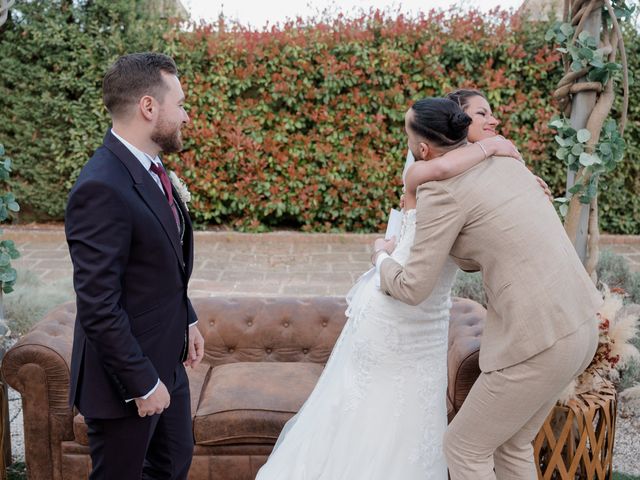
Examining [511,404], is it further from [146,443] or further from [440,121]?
[146,443]

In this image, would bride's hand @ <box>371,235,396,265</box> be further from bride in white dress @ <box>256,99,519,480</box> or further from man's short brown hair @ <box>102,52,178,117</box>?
man's short brown hair @ <box>102,52,178,117</box>

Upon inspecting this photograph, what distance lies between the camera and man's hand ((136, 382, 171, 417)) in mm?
2154

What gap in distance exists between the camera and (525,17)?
319 inches

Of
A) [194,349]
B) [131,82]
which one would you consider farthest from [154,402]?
[131,82]

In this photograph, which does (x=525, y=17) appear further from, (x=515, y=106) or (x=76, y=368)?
(x=76, y=368)

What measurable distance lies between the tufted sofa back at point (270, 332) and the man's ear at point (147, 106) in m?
1.80

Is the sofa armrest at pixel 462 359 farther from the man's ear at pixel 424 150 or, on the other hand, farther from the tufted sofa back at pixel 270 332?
the man's ear at pixel 424 150

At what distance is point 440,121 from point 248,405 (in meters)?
1.63

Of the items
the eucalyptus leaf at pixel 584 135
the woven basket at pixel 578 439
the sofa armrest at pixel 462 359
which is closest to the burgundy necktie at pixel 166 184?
the sofa armrest at pixel 462 359

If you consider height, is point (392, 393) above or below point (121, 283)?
below

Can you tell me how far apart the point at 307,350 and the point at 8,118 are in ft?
20.1

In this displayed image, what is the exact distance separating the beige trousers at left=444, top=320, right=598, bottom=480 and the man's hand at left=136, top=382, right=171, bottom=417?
1.00 m

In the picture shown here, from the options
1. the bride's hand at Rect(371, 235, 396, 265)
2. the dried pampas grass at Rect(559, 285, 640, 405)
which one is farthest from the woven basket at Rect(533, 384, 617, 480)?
the bride's hand at Rect(371, 235, 396, 265)

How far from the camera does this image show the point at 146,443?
2.31 m
